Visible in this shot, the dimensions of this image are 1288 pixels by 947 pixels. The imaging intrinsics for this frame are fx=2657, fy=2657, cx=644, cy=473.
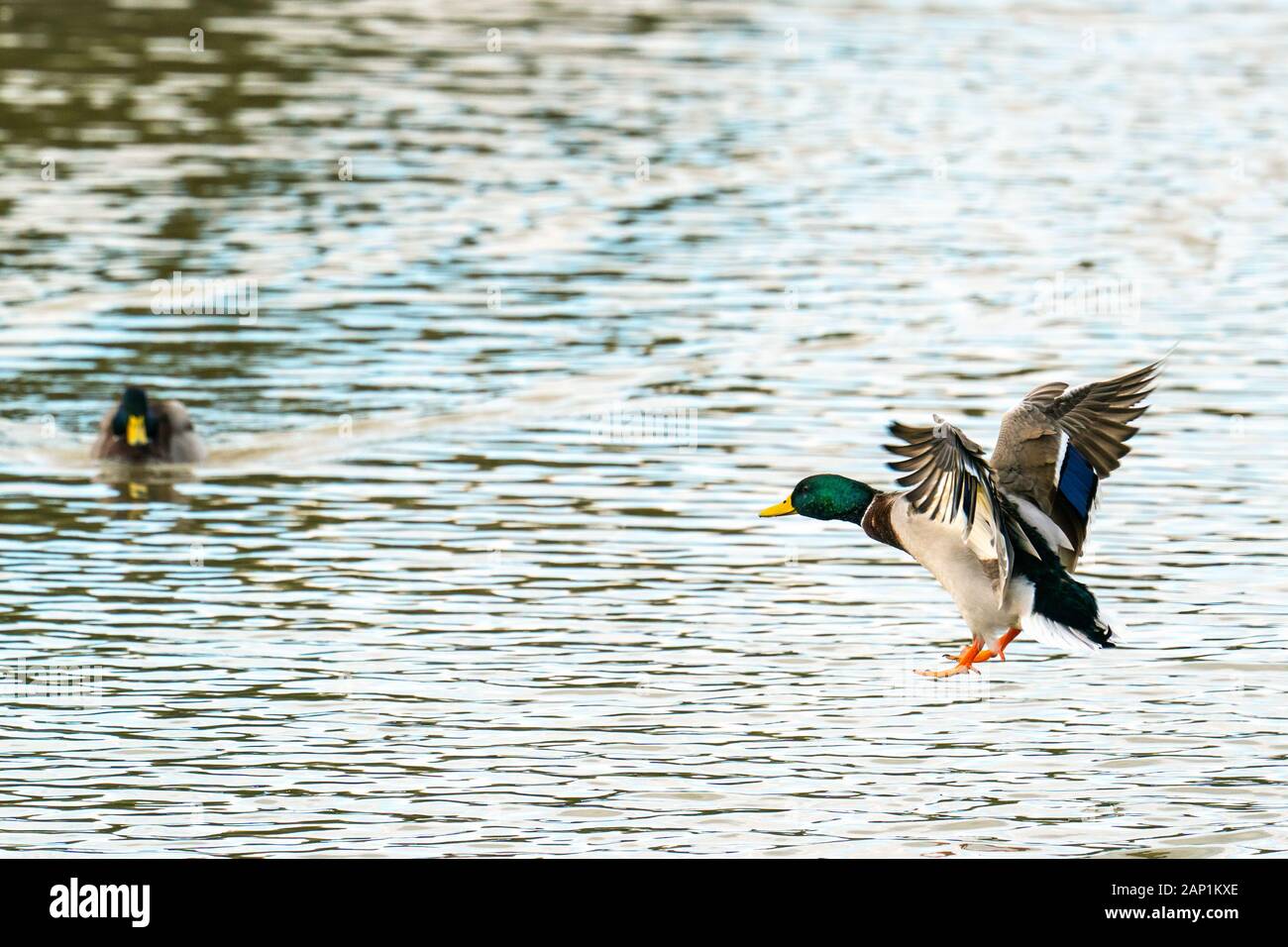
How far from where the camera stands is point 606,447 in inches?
858

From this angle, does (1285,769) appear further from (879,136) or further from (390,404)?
(879,136)

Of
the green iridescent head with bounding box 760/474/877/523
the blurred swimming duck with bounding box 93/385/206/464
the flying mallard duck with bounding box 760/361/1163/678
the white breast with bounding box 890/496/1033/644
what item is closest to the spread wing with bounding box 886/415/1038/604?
the flying mallard duck with bounding box 760/361/1163/678

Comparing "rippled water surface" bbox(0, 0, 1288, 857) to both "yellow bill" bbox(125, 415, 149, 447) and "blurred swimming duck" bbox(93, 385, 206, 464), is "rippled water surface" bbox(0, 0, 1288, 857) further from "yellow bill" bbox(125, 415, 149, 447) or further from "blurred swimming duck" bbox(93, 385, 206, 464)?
"yellow bill" bbox(125, 415, 149, 447)

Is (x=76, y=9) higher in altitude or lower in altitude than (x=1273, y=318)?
higher

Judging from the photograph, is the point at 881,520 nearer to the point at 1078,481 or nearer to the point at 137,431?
the point at 1078,481

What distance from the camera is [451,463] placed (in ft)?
70.0

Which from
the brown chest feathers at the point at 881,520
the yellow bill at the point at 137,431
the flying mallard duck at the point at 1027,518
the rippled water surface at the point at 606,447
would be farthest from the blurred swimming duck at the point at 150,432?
the brown chest feathers at the point at 881,520

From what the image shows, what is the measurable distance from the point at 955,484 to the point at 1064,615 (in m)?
1.23

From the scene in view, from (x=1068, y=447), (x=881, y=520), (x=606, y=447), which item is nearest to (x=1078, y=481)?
(x=1068, y=447)

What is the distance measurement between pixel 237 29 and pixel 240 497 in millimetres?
30201

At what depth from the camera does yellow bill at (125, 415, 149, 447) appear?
839 inches

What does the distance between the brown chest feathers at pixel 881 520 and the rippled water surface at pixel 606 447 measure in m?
1.29

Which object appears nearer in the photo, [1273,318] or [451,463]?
[451,463]
